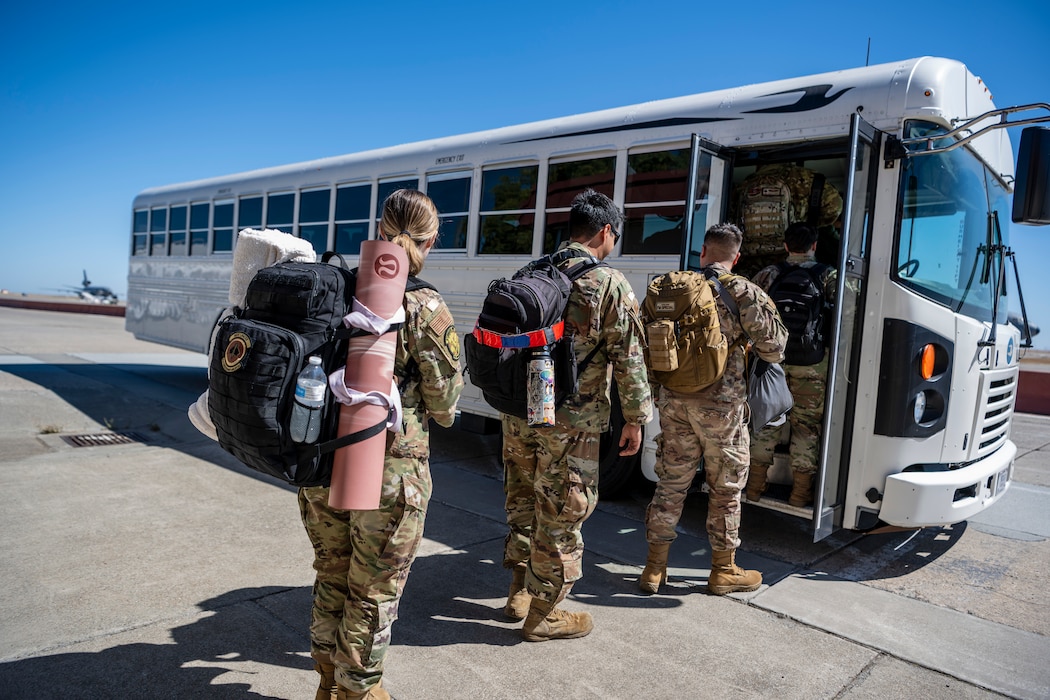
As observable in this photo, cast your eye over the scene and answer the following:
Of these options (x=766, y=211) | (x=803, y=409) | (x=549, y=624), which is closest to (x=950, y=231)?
(x=766, y=211)

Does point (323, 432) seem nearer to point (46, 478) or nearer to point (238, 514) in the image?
point (238, 514)

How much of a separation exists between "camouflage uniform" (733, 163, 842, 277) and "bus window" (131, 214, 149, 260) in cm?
914

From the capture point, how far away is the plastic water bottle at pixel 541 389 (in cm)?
277

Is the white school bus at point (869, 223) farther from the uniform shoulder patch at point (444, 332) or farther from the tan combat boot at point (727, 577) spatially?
the uniform shoulder patch at point (444, 332)

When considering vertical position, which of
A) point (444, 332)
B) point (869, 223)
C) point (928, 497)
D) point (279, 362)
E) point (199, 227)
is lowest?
point (928, 497)

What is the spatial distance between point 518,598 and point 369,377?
1.63 metres

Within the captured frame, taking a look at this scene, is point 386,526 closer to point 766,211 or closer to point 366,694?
point 366,694

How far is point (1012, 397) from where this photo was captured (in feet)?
15.5

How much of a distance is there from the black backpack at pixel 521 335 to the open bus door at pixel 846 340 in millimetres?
1525

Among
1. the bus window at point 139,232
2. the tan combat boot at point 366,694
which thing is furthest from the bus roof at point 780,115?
the bus window at point 139,232

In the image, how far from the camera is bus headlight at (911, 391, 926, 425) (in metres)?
3.89

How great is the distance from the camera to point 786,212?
15.8 feet

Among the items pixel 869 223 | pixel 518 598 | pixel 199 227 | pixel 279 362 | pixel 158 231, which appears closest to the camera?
pixel 279 362

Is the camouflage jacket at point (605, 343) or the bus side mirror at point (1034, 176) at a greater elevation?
the bus side mirror at point (1034, 176)
